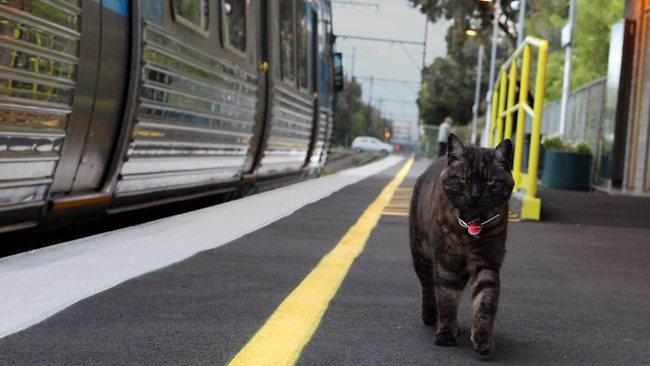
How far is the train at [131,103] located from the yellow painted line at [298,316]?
1714 millimetres

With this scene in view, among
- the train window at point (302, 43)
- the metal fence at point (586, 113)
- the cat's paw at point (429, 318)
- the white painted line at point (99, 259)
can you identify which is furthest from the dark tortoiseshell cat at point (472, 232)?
the metal fence at point (586, 113)

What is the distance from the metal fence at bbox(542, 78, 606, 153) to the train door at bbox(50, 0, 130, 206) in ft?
51.2

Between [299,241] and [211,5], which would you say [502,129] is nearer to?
[211,5]

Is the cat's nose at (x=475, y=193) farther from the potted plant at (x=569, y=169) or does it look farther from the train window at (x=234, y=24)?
the potted plant at (x=569, y=169)

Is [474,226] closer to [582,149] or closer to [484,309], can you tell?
[484,309]

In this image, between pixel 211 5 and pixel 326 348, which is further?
pixel 211 5

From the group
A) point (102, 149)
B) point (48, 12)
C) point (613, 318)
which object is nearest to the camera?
point (613, 318)

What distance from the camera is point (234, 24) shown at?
9.63 meters

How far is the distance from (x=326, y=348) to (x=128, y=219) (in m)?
5.31

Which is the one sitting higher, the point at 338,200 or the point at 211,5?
the point at 211,5

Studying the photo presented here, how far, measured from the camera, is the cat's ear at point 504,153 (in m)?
3.45

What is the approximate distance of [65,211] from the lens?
584cm

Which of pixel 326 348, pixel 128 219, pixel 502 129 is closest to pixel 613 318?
pixel 326 348

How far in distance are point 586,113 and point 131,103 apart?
57.7 feet
